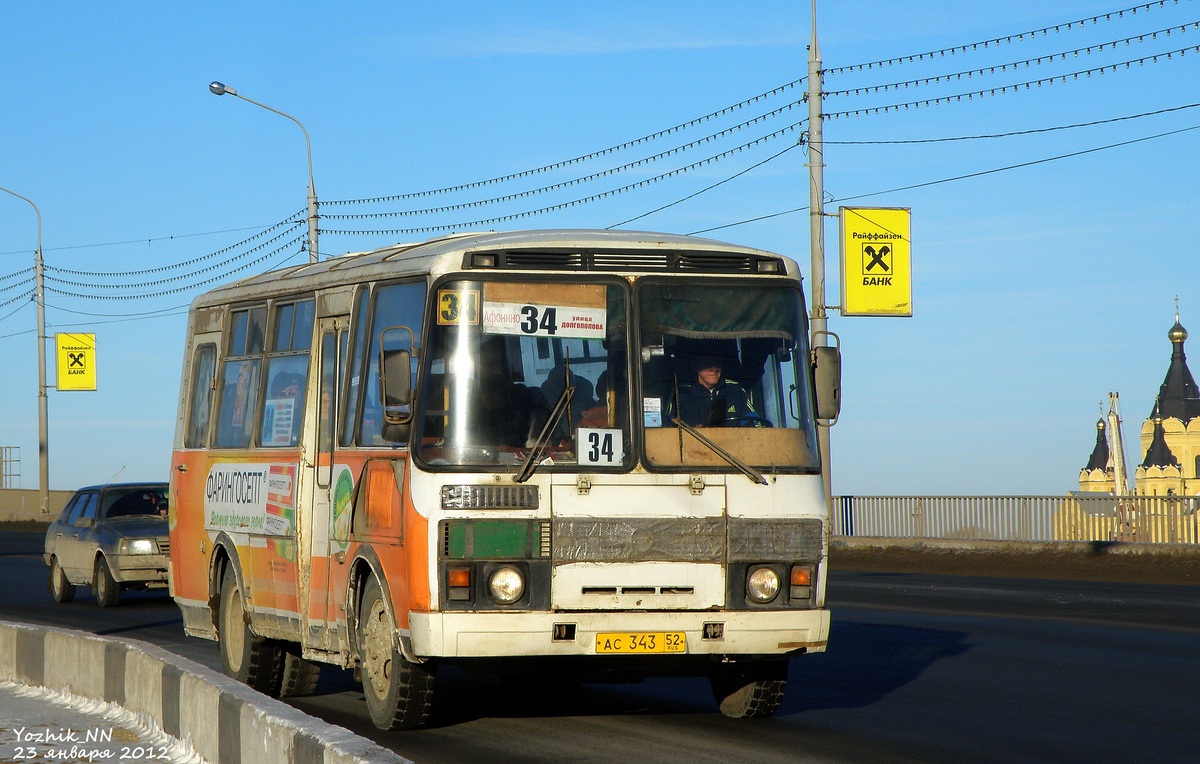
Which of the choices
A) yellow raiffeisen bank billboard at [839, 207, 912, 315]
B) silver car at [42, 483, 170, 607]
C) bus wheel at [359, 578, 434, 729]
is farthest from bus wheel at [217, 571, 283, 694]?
yellow raiffeisen bank billboard at [839, 207, 912, 315]

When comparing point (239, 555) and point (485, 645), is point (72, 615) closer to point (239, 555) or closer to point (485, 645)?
point (239, 555)

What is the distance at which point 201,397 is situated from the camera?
14.1m

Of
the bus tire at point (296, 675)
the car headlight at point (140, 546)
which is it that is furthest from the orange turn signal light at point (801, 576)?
the car headlight at point (140, 546)

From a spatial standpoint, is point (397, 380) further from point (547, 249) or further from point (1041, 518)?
point (1041, 518)

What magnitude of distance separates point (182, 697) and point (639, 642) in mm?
2542

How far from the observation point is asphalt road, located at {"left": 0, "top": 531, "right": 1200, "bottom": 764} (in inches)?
370

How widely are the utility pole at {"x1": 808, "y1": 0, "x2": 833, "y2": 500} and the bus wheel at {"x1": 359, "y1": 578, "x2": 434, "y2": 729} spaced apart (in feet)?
68.8

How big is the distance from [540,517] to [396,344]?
1548mm

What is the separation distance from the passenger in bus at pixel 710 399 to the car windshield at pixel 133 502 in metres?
14.9

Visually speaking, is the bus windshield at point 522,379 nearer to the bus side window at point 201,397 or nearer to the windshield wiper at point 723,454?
the windshield wiper at point 723,454

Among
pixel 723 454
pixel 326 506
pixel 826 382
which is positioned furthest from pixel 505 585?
pixel 826 382

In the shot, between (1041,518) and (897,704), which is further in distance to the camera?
(1041,518)

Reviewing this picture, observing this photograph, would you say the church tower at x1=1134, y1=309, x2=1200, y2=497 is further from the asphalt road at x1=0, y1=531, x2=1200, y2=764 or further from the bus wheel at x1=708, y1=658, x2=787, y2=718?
the bus wheel at x1=708, y1=658, x2=787, y2=718

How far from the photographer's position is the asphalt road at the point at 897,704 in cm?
941
